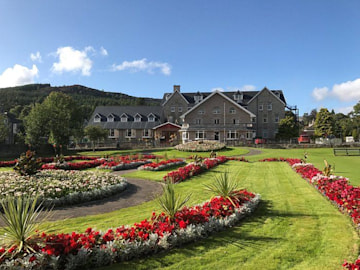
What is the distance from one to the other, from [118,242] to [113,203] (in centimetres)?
523

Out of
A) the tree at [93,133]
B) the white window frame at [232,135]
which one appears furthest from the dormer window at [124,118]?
the white window frame at [232,135]

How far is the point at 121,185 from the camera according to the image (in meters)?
12.2

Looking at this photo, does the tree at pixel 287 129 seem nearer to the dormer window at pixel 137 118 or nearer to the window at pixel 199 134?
the window at pixel 199 134

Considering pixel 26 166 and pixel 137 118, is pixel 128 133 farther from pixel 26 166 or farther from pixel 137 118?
pixel 26 166

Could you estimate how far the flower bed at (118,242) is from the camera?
4.57 meters

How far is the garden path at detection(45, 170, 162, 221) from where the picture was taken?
8.94m

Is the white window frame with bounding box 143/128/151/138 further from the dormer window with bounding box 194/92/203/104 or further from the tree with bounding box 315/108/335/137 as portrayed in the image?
the tree with bounding box 315/108/335/137

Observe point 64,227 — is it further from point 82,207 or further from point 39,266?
point 39,266

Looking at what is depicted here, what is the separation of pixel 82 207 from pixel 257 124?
194ft

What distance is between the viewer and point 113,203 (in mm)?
10211

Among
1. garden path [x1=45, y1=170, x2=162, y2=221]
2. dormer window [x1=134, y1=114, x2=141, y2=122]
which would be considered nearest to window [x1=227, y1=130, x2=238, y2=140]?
dormer window [x1=134, y1=114, x2=141, y2=122]

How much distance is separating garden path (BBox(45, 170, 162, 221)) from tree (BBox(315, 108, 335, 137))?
196 ft

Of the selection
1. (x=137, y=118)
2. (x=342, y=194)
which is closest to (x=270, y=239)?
→ (x=342, y=194)

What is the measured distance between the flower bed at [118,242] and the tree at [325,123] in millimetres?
63103
